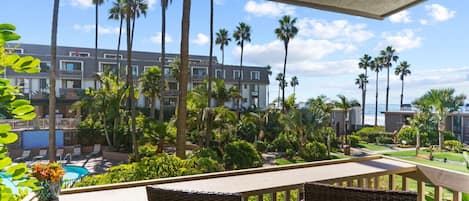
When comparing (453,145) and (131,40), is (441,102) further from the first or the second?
(131,40)

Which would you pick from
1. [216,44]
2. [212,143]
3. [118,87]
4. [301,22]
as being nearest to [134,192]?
[212,143]

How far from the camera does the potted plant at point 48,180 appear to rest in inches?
52.7

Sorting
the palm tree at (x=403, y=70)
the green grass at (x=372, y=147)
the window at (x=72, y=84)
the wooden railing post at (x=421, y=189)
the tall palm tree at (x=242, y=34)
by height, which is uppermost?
the tall palm tree at (x=242, y=34)

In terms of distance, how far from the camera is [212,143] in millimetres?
11852

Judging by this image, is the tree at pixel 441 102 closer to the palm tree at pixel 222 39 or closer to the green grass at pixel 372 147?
the green grass at pixel 372 147

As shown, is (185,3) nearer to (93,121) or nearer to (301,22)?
(93,121)

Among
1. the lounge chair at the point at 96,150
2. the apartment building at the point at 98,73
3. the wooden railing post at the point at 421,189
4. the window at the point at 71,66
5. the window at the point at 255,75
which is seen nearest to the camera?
A: the wooden railing post at the point at 421,189

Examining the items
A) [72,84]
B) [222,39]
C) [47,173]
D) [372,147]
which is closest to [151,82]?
[72,84]

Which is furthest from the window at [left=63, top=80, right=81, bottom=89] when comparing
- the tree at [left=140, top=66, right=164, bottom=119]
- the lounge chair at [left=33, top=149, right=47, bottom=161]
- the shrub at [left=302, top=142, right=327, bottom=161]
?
the shrub at [left=302, top=142, right=327, bottom=161]

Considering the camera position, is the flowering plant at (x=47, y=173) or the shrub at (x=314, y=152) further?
the shrub at (x=314, y=152)

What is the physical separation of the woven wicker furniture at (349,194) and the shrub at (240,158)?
26.6 ft

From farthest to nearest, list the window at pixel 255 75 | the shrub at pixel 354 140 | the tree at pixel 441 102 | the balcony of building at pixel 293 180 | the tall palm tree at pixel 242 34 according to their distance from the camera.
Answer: the window at pixel 255 75
the tall palm tree at pixel 242 34
the shrub at pixel 354 140
the tree at pixel 441 102
the balcony of building at pixel 293 180

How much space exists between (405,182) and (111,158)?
13.0 metres

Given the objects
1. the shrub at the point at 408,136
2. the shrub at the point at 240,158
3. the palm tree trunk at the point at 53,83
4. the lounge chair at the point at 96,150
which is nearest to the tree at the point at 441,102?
the shrub at the point at 408,136
